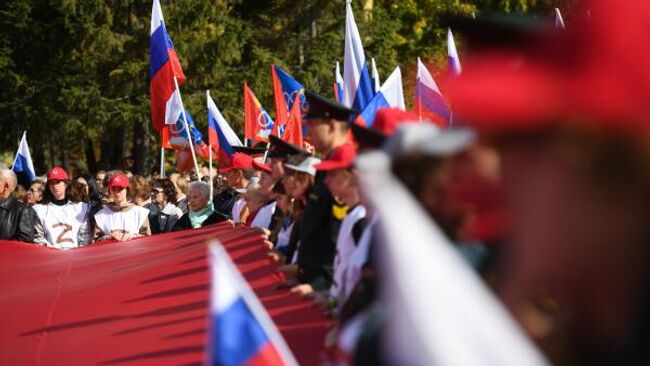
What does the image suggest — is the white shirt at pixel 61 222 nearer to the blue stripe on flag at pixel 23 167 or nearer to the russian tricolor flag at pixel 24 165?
the russian tricolor flag at pixel 24 165

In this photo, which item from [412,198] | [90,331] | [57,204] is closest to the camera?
[412,198]

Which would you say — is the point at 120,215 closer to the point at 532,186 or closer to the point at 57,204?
the point at 57,204

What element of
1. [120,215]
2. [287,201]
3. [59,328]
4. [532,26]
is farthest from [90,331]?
[532,26]

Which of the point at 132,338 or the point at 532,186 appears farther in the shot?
the point at 132,338

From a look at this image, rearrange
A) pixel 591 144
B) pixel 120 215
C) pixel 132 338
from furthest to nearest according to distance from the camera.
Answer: pixel 120 215
pixel 132 338
pixel 591 144

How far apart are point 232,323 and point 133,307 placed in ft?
15.0

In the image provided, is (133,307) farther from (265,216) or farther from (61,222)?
(61,222)

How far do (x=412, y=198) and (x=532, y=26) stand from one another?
32 cm

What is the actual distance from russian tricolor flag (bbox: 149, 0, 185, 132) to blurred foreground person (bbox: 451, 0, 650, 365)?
42.9 ft

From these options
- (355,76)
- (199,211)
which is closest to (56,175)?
(199,211)

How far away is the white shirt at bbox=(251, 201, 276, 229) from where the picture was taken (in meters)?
8.60

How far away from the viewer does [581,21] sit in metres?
1.57

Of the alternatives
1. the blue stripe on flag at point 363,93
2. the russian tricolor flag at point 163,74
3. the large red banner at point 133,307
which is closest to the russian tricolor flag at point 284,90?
the russian tricolor flag at point 163,74

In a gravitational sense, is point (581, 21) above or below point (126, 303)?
above
